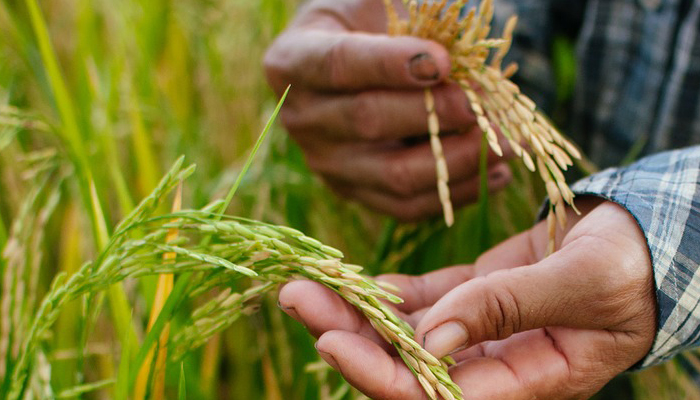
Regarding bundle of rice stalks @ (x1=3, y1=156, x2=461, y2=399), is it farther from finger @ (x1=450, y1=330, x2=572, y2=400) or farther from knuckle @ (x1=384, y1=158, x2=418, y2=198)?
knuckle @ (x1=384, y1=158, x2=418, y2=198)

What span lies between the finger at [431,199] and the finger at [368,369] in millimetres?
589

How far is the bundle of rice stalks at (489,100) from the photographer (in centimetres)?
70

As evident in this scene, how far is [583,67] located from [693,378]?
2.73 ft

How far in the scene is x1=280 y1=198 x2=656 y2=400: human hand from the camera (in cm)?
62

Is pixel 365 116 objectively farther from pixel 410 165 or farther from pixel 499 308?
pixel 499 308

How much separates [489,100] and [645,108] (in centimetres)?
86

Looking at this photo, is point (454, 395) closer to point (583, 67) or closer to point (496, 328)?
point (496, 328)

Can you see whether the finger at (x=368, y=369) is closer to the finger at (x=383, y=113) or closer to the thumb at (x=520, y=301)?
the thumb at (x=520, y=301)

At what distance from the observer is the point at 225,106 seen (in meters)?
1.77

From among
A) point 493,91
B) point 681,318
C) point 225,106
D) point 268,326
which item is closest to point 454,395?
point 681,318

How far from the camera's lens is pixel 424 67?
94 centimetres

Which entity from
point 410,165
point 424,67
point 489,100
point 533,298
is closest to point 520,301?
point 533,298

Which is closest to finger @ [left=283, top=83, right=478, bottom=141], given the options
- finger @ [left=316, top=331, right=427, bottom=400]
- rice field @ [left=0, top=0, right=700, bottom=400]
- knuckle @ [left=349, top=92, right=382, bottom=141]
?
knuckle @ [left=349, top=92, right=382, bottom=141]

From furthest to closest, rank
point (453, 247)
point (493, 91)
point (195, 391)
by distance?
point (453, 247) < point (195, 391) < point (493, 91)
